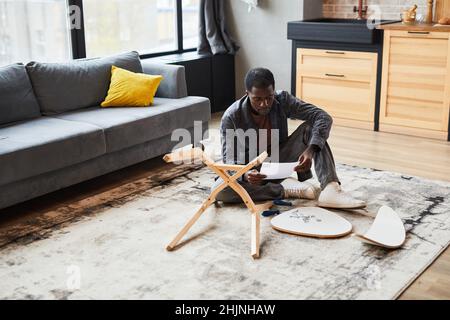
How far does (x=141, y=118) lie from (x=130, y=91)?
384 millimetres

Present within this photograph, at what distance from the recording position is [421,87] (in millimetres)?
5219

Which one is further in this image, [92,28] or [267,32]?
[267,32]

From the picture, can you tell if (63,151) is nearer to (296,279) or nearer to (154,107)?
(154,107)

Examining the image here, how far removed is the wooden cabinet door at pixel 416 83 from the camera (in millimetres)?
5086

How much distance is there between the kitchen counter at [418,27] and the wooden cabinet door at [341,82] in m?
0.27

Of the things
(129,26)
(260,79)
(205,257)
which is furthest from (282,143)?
(129,26)

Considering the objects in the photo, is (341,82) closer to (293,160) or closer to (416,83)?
(416,83)

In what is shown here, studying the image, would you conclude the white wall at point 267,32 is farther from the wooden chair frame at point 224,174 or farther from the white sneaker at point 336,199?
the wooden chair frame at point 224,174

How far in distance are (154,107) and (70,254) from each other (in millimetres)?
1712

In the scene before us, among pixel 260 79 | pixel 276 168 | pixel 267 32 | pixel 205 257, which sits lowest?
pixel 205 257

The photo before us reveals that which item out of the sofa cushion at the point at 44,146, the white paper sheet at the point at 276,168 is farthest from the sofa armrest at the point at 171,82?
the white paper sheet at the point at 276,168

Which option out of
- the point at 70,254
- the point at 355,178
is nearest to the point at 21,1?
the point at 70,254

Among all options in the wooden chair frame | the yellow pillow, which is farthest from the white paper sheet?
the yellow pillow

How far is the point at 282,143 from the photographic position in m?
3.78
